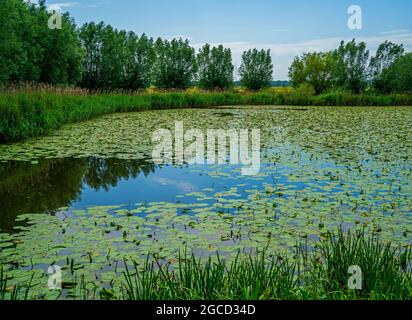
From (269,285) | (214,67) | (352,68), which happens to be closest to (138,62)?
(214,67)

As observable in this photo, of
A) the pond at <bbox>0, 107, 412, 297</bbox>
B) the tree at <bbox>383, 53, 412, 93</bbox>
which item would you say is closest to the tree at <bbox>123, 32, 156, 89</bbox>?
the tree at <bbox>383, 53, 412, 93</bbox>

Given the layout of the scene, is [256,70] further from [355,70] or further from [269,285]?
[269,285]

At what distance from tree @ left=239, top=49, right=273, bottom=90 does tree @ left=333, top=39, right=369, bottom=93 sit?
9.23 m

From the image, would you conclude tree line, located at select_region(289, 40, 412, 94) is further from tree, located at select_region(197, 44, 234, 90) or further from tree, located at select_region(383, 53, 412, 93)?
tree, located at select_region(197, 44, 234, 90)

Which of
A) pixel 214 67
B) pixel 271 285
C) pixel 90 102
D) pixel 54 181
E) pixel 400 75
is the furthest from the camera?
pixel 214 67

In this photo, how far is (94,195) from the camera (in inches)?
274

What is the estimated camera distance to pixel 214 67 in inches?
2025

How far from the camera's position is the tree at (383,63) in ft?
163

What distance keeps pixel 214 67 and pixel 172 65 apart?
672cm
